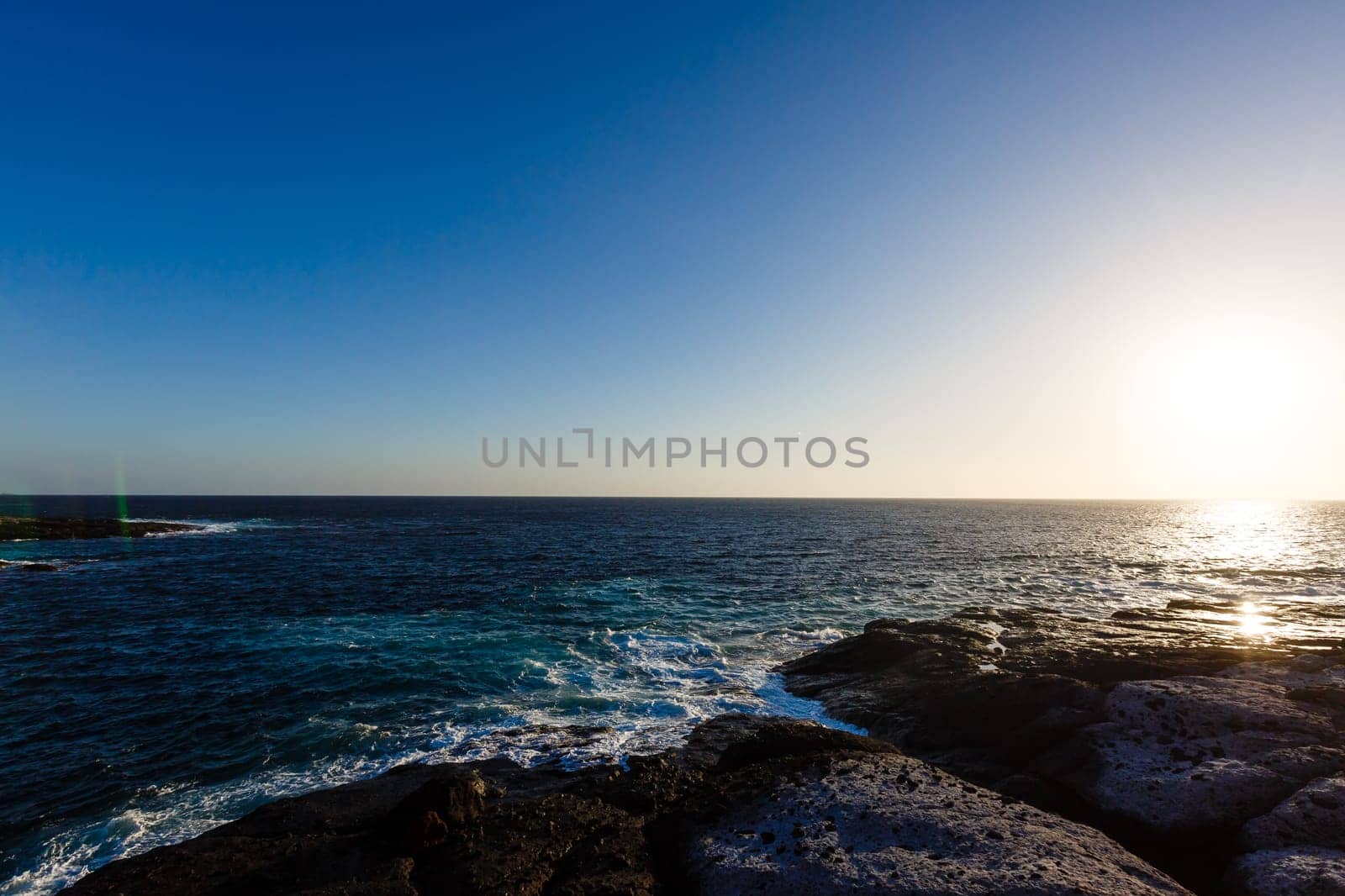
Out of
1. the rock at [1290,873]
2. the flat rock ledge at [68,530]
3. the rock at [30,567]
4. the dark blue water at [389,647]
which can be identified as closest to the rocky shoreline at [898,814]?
the rock at [1290,873]

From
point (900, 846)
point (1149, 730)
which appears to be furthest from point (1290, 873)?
point (900, 846)

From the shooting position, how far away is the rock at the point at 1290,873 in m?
9.51

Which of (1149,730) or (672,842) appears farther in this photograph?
(1149,730)

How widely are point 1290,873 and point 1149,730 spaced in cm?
571

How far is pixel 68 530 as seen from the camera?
8306 centimetres

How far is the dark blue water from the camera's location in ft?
55.4

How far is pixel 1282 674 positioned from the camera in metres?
18.8

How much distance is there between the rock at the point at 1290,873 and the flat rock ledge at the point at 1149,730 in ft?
0.09

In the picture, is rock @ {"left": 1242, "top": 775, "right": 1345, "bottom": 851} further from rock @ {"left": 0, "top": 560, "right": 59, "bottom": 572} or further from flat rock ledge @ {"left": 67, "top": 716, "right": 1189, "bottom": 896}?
rock @ {"left": 0, "top": 560, "right": 59, "bottom": 572}

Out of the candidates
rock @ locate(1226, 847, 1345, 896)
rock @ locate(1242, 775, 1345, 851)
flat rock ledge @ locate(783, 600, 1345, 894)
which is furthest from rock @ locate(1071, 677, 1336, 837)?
rock @ locate(1226, 847, 1345, 896)

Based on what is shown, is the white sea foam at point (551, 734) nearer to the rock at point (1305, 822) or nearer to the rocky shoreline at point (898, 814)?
the rocky shoreline at point (898, 814)

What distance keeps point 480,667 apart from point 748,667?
40.6 feet

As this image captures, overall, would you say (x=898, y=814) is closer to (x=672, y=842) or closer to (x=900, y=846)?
(x=900, y=846)

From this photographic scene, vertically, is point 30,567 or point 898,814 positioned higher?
point 898,814
